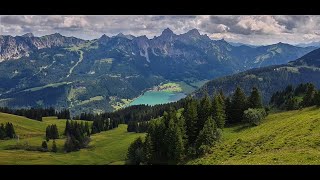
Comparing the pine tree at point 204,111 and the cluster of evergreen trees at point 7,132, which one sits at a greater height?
the pine tree at point 204,111

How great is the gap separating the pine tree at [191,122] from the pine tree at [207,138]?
7078mm

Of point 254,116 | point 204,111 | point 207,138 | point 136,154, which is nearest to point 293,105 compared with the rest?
point 254,116

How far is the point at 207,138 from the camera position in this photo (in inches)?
3393

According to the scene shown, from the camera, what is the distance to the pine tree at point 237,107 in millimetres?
109125

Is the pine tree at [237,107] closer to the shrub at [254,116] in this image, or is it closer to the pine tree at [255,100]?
the pine tree at [255,100]

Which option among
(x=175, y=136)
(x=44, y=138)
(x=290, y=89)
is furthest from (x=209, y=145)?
(x=44, y=138)

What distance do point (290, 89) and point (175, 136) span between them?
353ft

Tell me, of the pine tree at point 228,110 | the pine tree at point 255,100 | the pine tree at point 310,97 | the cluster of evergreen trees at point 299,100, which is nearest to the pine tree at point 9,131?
the pine tree at point 228,110

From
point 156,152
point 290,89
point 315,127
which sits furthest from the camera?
point 290,89

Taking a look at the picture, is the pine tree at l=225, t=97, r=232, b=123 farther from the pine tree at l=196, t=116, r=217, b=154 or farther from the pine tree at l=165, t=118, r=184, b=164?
the pine tree at l=165, t=118, r=184, b=164
